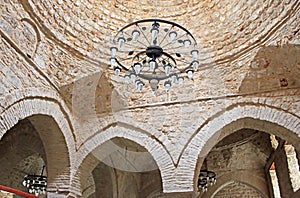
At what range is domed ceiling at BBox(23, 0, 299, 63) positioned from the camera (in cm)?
609

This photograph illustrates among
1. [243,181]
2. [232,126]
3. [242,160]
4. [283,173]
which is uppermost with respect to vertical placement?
[242,160]

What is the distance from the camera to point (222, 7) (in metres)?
7.09

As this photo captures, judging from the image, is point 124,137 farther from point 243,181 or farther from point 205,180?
point 243,181

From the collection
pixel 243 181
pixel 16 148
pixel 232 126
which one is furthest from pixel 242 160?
pixel 16 148

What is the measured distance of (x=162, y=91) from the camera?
7.09m

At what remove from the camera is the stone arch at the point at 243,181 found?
10609 mm

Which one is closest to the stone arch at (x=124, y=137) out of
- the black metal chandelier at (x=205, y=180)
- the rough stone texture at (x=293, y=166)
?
the black metal chandelier at (x=205, y=180)

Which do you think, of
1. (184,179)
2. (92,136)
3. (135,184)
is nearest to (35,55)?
(92,136)

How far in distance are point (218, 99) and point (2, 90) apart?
12.7 feet

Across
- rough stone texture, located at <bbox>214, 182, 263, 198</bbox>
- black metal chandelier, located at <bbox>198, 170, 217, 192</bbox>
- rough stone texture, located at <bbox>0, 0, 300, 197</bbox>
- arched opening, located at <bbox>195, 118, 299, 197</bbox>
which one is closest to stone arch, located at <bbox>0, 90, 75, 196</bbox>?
rough stone texture, located at <bbox>0, 0, 300, 197</bbox>

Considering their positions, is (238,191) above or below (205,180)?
above

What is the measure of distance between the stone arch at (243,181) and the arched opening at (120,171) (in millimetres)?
1826

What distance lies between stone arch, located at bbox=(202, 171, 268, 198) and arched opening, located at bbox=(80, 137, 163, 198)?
183cm

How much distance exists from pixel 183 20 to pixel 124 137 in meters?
2.85
